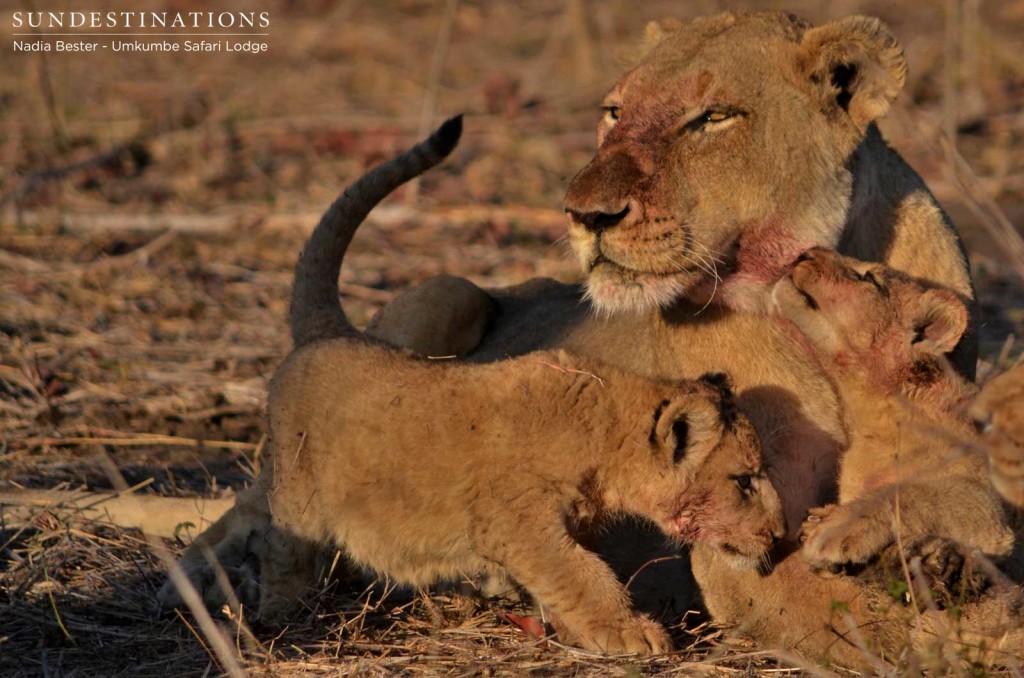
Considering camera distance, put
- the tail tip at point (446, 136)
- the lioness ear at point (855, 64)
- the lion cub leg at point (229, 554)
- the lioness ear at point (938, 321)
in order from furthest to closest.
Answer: the tail tip at point (446, 136)
the lion cub leg at point (229, 554)
the lioness ear at point (855, 64)
the lioness ear at point (938, 321)

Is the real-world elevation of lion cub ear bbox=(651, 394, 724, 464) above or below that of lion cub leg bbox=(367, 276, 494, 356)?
below

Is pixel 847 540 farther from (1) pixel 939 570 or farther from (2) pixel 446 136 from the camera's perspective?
(2) pixel 446 136

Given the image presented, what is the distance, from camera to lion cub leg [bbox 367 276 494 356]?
5578mm

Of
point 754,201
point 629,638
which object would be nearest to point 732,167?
point 754,201

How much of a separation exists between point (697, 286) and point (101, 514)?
2.53m

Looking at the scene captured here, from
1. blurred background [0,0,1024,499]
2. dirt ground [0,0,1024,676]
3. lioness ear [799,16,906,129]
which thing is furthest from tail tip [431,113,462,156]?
lioness ear [799,16,906,129]

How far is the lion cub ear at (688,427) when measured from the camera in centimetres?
395

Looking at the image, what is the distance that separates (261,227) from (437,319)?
3790mm

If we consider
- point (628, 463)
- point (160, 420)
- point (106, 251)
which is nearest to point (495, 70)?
point (106, 251)

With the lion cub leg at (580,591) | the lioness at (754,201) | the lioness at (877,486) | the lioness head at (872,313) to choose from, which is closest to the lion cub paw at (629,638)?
the lion cub leg at (580,591)

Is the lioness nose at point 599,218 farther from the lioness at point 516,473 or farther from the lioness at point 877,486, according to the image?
the lioness at point 877,486

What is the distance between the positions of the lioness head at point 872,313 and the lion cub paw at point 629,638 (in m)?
1.06

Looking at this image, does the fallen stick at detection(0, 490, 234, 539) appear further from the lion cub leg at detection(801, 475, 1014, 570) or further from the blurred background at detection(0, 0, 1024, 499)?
the lion cub leg at detection(801, 475, 1014, 570)

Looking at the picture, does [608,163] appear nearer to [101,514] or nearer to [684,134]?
[684,134]
